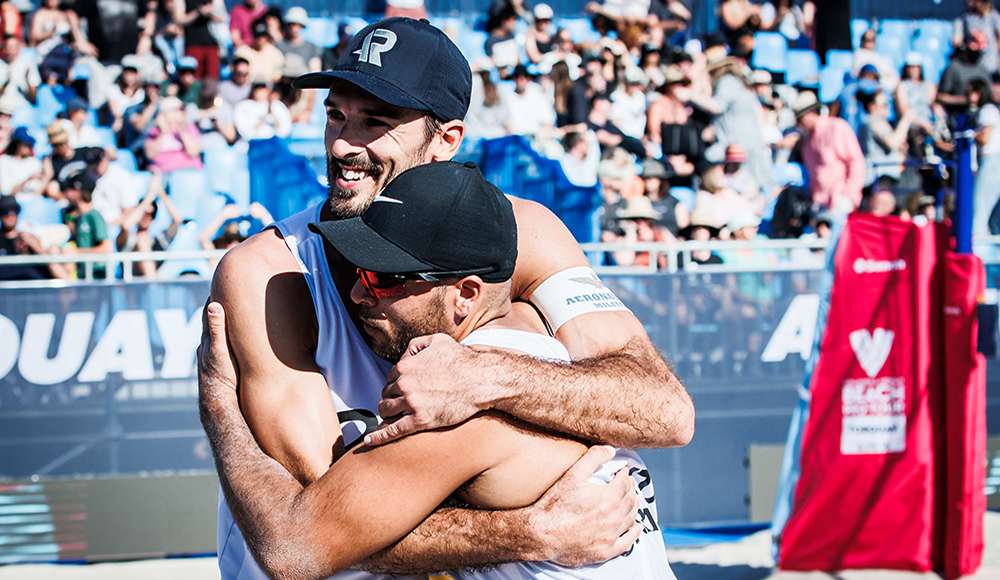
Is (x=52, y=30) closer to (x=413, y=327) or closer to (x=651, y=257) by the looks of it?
(x=651, y=257)

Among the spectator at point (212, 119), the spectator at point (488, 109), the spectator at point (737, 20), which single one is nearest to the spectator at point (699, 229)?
the spectator at point (488, 109)

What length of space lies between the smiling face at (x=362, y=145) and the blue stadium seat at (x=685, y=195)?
673cm

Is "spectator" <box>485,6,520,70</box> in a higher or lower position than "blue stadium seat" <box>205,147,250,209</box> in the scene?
higher

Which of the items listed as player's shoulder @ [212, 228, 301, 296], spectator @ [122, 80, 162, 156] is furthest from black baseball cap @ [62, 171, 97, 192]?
player's shoulder @ [212, 228, 301, 296]

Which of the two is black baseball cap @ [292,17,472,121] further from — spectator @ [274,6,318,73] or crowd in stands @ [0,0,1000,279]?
spectator @ [274,6,318,73]

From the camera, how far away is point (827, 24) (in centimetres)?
1238

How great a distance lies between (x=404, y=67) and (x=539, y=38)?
8.72 m

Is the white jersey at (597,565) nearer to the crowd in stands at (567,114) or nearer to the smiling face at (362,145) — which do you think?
the smiling face at (362,145)

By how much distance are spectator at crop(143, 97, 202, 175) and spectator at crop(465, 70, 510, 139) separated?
8.73ft

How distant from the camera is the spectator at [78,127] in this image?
8672mm

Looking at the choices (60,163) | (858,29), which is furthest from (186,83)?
(858,29)

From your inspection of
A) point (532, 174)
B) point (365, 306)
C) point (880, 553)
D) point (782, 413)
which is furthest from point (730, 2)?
point (365, 306)

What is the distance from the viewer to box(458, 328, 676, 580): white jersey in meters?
2.01

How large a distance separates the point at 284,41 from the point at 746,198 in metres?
5.25
